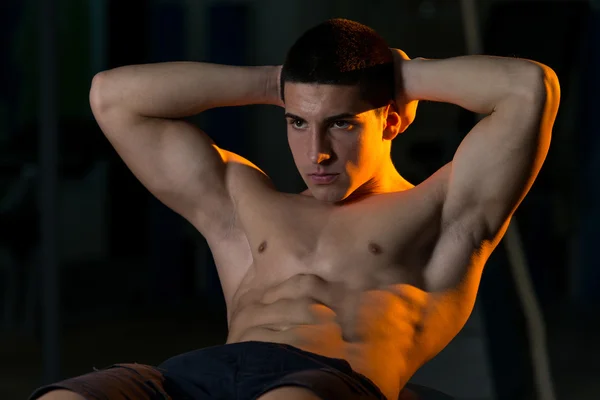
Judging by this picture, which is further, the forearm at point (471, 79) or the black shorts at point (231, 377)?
the forearm at point (471, 79)

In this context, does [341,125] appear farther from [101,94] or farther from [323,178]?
[101,94]

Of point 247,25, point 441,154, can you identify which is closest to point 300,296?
point 441,154

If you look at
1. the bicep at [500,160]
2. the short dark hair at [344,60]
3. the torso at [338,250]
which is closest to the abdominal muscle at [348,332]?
the torso at [338,250]

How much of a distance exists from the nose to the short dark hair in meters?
0.09

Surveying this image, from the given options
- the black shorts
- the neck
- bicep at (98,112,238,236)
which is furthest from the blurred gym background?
the black shorts

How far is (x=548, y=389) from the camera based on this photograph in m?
2.55

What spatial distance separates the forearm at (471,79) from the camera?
5.32 feet

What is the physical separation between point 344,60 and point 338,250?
0.31 meters

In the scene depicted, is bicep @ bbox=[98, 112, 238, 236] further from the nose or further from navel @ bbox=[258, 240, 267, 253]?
the nose

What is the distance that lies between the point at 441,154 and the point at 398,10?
378 millimetres

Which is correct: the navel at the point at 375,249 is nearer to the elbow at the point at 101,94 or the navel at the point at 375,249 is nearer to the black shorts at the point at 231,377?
the black shorts at the point at 231,377

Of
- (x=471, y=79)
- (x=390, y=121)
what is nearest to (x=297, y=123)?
(x=390, y=121)

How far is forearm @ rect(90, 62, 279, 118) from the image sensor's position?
175 cm

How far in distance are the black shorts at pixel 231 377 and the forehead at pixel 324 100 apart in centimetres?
38
